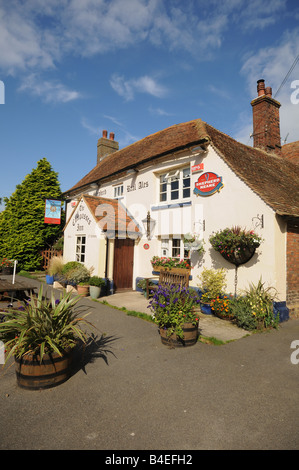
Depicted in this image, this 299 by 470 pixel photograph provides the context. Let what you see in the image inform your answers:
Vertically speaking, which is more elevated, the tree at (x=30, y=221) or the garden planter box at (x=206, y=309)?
the tree at (x=30, y=221)

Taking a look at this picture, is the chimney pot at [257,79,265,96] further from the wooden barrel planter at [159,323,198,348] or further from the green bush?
Answer: the wooden barrel planter at [159,323,198,348]

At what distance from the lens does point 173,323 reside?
541cm

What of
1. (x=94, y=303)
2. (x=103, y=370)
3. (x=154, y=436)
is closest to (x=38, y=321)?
(x=103, y=370)

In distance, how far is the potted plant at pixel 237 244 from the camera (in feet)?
24.1

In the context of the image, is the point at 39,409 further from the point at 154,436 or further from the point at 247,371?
the point at 247,371

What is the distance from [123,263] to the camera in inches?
460

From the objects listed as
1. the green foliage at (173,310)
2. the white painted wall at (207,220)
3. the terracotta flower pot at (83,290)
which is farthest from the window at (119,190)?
the green foliage at (173,310)

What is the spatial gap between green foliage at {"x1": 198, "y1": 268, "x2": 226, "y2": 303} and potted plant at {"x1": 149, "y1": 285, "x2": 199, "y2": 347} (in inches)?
112

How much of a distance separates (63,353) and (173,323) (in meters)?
2.41

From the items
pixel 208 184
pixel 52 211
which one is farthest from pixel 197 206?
pixel 52 211

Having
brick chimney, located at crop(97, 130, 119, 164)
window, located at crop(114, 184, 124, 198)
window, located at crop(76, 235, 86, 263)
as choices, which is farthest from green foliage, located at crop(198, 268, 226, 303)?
brick chimney, located at crop(97, 130, 119, 164)

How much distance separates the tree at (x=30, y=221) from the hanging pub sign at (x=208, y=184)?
41.8 ft

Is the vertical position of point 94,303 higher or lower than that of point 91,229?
lower

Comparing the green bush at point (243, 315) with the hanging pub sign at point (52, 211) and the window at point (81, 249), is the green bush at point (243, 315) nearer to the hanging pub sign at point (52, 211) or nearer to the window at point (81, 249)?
the window at point (81, 249)
